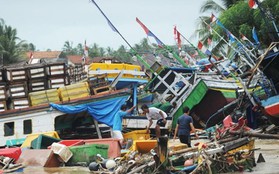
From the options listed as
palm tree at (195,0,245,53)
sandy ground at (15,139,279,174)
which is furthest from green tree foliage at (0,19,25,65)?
sandy ground at (15,139,279,174)

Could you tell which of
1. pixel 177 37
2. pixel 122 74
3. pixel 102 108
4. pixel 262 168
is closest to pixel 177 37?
pixel 177 37

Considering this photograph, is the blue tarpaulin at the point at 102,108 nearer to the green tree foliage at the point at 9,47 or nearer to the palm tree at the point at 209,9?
the palm tree at the point at 209,9

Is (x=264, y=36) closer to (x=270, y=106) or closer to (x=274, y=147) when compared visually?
(x=270, y=106)

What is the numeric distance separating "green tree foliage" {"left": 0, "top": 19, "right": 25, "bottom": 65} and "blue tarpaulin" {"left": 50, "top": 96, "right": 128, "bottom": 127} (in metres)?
35.7

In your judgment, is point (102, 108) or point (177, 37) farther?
point (177, 37)

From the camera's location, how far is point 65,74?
838 inches

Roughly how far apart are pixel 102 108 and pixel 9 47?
3809cm

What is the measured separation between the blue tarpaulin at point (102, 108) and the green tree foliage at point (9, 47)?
3567cm

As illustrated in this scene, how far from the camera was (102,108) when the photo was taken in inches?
795

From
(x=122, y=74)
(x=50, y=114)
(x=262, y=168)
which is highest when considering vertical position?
(x=122, y=74)

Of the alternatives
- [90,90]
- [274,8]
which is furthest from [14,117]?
[274,8]

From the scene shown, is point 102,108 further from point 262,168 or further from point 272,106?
point 262,168

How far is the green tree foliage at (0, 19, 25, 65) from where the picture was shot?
55.0 m

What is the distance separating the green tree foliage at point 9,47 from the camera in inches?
2167
